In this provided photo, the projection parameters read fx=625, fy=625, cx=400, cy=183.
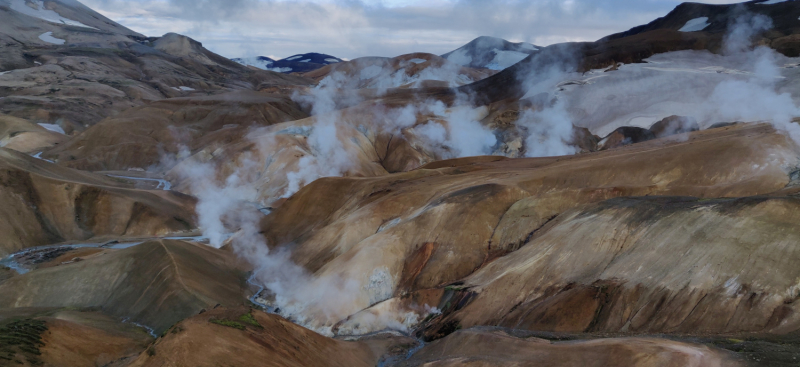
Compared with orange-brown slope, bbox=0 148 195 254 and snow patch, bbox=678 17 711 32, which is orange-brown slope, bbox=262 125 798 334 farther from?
snow patch, bbox=678 17 711 32

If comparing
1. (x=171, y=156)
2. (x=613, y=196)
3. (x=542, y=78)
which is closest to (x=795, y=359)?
(x=613, y=196)

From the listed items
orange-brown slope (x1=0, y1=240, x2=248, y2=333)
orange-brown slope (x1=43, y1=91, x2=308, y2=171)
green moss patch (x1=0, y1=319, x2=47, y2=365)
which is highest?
orange-brown slope (x1=43, y1=91, x2=308, y2=171)

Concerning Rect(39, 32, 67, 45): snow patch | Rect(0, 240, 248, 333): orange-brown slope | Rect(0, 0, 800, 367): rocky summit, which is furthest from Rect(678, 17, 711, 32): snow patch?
Rect(39, 32, 67, 45): snow patch

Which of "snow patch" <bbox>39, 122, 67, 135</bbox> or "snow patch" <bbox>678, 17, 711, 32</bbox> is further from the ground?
"snow patch" <bbox>678, 17, 711, 32</bbox>

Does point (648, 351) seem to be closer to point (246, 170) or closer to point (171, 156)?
point (246, 170)

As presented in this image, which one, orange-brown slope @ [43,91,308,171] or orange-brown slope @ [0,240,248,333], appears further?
orange-brown slope @ [43,91,308,171]

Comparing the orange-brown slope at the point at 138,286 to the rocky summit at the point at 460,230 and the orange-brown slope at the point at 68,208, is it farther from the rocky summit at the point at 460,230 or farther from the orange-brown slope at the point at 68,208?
the orange-brown slope at the point at 68,208
